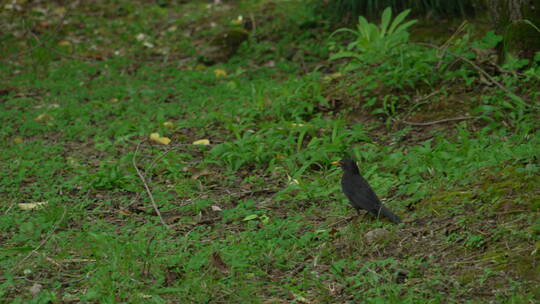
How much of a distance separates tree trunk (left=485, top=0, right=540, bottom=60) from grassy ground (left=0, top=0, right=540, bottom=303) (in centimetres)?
19

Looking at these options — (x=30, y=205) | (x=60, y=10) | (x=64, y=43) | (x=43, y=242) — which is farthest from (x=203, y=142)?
(x=60, y=10)

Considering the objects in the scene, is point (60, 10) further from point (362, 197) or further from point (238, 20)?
point (362, 197)

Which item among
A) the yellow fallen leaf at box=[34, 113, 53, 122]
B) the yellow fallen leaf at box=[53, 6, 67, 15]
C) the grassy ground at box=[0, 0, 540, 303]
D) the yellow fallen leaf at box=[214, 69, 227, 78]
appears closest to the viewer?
the grassy ground at box=[0, 0, 540, 303]

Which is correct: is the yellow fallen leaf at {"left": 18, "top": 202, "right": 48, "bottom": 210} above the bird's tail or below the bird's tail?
below

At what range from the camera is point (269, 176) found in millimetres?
5590

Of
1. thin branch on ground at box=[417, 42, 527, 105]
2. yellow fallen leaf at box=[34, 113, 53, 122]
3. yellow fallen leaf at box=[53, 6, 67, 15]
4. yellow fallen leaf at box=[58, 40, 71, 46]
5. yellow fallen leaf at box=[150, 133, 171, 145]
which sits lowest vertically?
yellow fallen leaf at box=[34, 113, 53, 122]

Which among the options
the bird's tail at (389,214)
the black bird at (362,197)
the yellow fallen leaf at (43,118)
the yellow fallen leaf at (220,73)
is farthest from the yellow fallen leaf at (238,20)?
the bird's tail at (389,214)

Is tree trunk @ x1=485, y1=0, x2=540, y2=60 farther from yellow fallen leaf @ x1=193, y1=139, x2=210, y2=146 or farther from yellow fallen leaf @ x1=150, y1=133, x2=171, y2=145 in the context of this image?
yellow fallen leaf @ x1=150, y1=133, x2=171, y2=145

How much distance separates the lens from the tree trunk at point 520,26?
603 centimetres

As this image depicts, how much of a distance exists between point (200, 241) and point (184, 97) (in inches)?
148

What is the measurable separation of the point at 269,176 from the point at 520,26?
2.67 m

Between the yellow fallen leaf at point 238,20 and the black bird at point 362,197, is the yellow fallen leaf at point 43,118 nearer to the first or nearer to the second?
the yellow fallen leaf at point 238,20

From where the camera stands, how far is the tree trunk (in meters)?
6.03

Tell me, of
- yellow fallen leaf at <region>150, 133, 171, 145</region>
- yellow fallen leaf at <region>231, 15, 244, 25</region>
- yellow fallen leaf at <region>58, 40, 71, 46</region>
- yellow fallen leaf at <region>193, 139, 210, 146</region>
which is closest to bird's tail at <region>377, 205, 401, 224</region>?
yellow fallen leaf at <region>193, 139, 210, 146</region>
